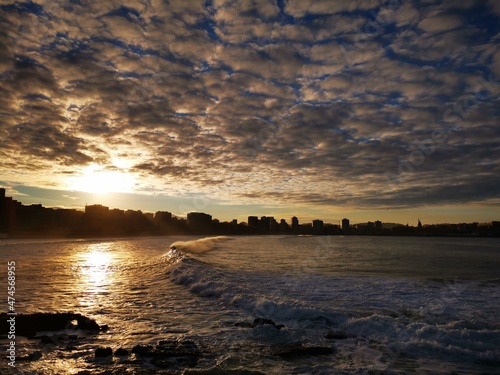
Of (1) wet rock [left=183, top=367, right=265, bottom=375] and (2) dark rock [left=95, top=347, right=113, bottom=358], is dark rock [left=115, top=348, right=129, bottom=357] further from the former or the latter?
(1) wet rock [left=183, top=367, right=265, bottom=375]

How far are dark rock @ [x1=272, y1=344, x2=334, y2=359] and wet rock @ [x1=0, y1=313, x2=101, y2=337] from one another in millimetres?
6058

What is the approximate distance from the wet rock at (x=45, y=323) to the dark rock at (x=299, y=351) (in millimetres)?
6058

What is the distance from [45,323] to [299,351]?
27.5 feet

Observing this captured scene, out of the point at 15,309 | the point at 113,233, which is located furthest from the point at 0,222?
the point at 15,309

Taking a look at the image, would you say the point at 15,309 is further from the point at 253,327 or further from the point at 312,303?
the point at 312,303

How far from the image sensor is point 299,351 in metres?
9.56

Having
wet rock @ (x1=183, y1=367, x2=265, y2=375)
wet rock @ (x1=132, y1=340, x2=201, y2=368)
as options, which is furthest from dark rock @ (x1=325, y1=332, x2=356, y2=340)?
wet rock @ (x1=132, y1=340, x2=201, y2=368)

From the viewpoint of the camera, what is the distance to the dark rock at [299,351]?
367 inches

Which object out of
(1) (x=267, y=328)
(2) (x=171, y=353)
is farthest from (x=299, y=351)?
(2) (x=171, y=353)

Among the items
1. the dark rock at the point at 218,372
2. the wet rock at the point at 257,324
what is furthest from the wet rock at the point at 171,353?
the wet rock at the point at 257,324

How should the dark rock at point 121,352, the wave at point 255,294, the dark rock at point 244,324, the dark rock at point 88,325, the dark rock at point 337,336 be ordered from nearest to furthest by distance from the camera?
the dark rock at point 121,352, the dark rock at point 337,336, the dark rock at point 88,325, the dark rock at point 244,324, the wave at point 255,294

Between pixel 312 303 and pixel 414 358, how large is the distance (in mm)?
6846

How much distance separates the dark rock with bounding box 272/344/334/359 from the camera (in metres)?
9.32

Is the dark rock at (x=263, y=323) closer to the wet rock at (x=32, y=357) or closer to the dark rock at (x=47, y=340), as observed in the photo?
the dark rock at (x=47, y=340)
